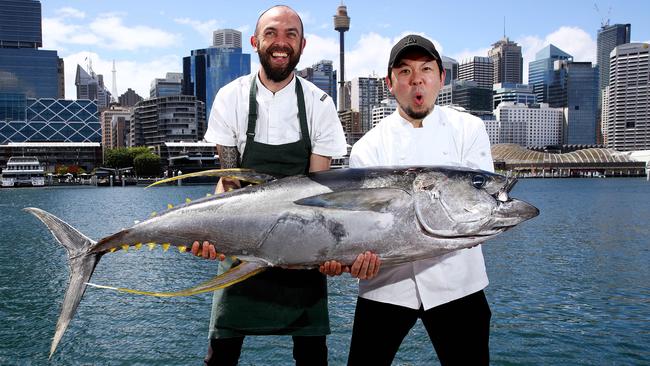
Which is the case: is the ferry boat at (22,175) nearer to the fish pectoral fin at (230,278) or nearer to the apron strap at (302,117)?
the apron strap at (302,117)

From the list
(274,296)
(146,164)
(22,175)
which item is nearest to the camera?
(274,296)

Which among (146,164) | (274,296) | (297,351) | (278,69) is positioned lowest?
(146,164)

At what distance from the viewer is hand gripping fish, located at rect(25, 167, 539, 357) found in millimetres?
3885

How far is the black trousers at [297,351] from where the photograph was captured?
15.6ft

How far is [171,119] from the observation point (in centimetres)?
18412

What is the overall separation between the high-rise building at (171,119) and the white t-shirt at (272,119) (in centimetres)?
18201

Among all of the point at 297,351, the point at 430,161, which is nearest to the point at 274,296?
the point at 297,351

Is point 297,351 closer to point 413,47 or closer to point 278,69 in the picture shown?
point 278,69

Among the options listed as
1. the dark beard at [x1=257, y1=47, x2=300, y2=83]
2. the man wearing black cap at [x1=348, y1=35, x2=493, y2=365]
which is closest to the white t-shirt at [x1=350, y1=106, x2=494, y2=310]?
the man wearing black cap at [x1=348, y1=35, x2=493, y2=365]

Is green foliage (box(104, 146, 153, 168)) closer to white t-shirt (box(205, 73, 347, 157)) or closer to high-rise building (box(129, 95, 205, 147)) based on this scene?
high-rise building (box(129, 95, 205, 147))

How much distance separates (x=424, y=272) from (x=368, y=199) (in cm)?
83

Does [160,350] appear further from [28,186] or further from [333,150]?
[28,186]

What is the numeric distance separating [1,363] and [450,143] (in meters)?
10.4

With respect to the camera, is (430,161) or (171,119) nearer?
(430,161)
